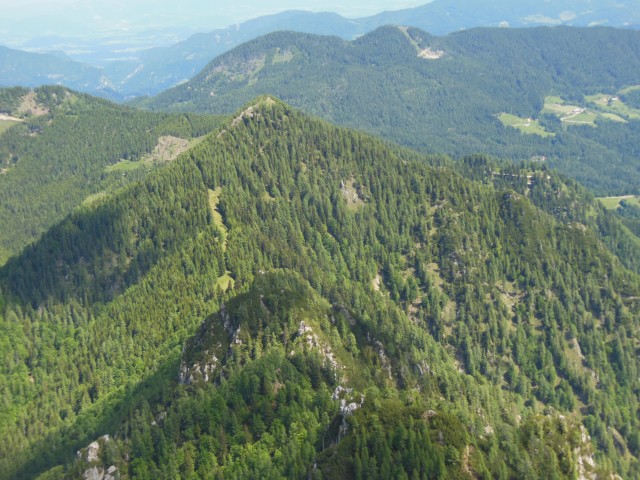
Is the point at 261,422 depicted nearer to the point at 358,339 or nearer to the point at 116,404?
the point at 358,339

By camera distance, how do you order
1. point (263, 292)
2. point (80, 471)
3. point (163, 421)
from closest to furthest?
point (80, 471), point (163, 421), point (263, 292)

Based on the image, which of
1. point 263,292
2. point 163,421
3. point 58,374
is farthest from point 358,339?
point 58,374

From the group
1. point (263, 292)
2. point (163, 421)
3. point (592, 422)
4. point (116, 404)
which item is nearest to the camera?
point (163, 421)

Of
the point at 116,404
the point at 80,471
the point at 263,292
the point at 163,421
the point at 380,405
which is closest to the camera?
the point at 380,405

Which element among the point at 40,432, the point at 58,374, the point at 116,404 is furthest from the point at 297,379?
the point at 58,374

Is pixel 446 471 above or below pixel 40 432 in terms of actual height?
above

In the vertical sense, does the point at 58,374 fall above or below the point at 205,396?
below

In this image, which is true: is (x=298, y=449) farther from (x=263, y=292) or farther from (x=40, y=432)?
(x=40, y=432)

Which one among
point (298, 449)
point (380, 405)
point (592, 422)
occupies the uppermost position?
point (380, 405)

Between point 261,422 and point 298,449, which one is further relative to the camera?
point 261,422
